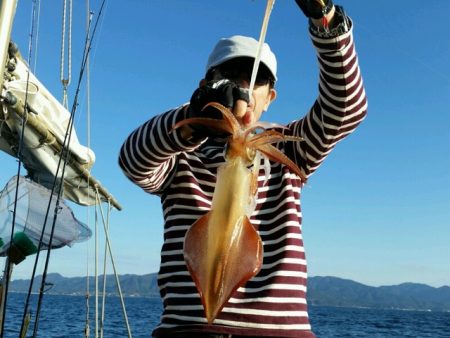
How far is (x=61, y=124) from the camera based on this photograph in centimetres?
859

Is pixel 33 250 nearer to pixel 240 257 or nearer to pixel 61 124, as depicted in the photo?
pixel 61 124

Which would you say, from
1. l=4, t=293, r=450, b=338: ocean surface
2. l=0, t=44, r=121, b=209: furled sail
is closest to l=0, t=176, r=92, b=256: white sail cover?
l=0, t=44, r=121, b=209: furled sail

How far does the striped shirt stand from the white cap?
277 mm

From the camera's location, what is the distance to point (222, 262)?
1562 mm

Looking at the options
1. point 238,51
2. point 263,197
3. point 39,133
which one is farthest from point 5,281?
point 39,133

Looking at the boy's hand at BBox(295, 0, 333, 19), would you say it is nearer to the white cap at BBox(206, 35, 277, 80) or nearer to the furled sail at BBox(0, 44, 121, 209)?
the white cap at BBox(206, 35, 277, 80)

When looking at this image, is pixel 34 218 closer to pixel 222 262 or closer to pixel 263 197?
pixel 263 197

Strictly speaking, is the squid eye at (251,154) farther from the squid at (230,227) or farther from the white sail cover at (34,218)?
the white sail cover at (34,218)

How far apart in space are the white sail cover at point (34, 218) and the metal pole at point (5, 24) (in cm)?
353

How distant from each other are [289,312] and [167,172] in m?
0.77

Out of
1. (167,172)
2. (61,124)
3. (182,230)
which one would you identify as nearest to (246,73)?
(167,172)

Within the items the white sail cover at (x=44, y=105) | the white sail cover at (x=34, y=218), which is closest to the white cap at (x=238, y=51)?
the white sail cover at (x=34, y=218)

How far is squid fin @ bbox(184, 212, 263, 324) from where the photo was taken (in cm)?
156

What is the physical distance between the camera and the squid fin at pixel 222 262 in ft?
5.13
